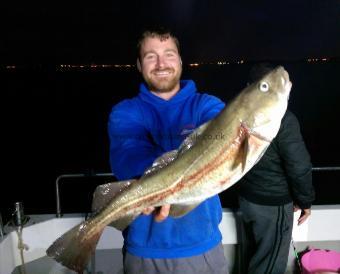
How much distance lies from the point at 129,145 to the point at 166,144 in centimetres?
36

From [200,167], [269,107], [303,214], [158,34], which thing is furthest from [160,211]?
[303,214]

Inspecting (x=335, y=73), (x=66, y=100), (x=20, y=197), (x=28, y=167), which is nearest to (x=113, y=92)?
(x=66, y=100)

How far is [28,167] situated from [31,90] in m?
33.3

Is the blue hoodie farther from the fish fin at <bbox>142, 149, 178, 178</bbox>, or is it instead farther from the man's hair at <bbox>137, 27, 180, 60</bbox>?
the man's hair at <bbox>137, 27, 180, 60</bbox>

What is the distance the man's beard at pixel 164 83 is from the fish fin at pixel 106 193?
1060 mm

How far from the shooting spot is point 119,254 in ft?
15.4

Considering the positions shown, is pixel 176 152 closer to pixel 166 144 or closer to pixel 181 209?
pixel 181 209

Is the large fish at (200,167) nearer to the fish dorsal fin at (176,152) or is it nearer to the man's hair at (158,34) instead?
the fish dorsal fin at (176,152)

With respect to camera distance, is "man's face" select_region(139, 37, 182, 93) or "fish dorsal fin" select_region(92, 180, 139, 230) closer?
"fish dorsal fin" select_region(92, 180, 139, 230)

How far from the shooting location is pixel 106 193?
8.38 ft

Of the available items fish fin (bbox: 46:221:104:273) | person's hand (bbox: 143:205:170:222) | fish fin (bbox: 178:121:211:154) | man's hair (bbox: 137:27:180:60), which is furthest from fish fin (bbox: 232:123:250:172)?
man's hair (bbox: 137:27:180:60)

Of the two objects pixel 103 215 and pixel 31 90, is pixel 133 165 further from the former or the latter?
pixel 31 90

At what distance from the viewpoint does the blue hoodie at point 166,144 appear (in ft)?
9.71

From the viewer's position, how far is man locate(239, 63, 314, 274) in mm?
4062
